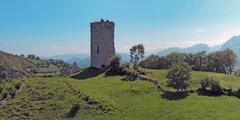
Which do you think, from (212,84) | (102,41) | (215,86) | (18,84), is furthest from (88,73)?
(215,86)

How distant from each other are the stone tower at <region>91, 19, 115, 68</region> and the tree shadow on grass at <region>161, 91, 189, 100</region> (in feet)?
95.1

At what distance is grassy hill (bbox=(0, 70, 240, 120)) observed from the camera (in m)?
51.2

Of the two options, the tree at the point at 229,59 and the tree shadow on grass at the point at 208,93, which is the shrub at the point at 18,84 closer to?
the tree shadow on grass at the point at 208,93

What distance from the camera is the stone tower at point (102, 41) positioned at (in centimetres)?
8681

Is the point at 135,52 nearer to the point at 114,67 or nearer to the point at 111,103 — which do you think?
the point at 114,67

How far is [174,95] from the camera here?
60.5 metres

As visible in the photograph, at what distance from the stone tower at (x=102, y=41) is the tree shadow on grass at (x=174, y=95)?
1142 inches

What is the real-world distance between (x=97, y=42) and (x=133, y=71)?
52.0ft

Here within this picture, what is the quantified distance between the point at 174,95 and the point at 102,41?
103ft

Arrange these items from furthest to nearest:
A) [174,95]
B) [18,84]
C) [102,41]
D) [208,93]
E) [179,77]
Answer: [102,41]
[18,84]
[208,93]
[179,77]
[174,95]

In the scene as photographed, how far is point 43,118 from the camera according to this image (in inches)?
2099

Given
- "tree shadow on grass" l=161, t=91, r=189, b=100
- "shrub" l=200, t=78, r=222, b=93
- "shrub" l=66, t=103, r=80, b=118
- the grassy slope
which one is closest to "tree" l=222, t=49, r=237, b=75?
the grassy slope

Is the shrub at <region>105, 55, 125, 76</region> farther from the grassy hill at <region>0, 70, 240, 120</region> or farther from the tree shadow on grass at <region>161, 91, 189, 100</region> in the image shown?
the tree shadow on grass at <region>161, 91, 189, 100</region>

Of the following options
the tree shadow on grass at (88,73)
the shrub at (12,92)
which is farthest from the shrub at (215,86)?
the shrub at (12,92)
